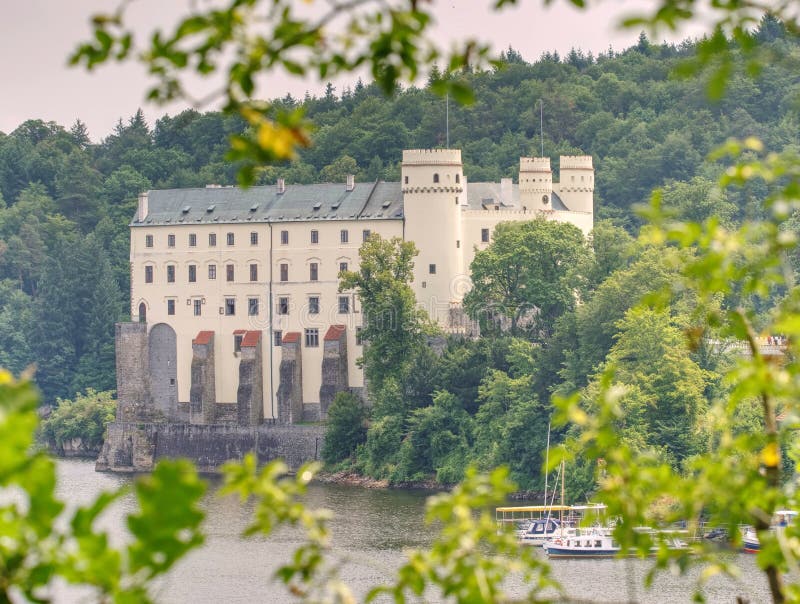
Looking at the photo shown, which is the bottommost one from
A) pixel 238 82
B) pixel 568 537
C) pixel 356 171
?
pixel 568 537

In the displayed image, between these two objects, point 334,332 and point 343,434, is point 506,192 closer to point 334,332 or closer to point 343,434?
point 334,332

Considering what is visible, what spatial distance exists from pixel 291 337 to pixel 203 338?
3.91 meters

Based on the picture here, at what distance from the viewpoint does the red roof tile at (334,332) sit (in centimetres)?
7850

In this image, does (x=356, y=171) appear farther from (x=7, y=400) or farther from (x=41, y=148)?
(x=7, y=400)

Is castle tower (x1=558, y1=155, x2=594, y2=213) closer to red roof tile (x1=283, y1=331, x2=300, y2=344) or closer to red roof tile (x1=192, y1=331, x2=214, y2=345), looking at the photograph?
red roof tile (x1=283, y1=331, x2=300, y2=344)

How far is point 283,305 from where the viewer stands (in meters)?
80.3

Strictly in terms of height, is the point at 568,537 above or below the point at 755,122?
below

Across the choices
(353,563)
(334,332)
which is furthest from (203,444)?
(353,563)

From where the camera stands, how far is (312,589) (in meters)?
8.17

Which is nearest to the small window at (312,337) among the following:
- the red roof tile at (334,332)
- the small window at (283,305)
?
the red roof tile at (334,332)

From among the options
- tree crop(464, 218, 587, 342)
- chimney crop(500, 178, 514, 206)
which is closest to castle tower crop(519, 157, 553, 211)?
chimney crop(500, 178, 514, 206)

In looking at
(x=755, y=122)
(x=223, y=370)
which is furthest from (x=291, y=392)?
(x=755, y=122)

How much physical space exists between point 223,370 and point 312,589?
7344 centimetres

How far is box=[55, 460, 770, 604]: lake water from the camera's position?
158 feet
